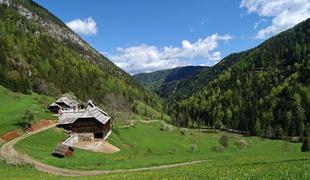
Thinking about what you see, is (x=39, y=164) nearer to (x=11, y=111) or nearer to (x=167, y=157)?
(x=167, y=157)

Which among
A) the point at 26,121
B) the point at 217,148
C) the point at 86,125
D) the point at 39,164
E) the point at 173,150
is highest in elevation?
the point at 26,121

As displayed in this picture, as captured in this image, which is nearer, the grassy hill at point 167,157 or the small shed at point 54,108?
the grassy hill at point 167,157

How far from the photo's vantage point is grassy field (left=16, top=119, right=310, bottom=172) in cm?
5659

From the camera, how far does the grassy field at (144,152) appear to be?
56594mm

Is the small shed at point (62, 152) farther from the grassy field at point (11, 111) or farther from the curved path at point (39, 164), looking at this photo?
the grassy field at point (11, 111)

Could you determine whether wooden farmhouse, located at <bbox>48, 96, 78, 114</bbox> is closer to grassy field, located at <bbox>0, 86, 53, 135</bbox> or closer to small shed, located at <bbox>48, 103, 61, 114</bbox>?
small shed, located at <bbox>48, 103, 61, 114</bbox>

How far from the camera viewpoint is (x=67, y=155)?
65.2 metres

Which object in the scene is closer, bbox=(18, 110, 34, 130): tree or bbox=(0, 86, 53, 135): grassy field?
bbox=(0, 86, 53, 135): grassy field

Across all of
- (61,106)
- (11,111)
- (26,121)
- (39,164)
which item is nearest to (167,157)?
(39,164)

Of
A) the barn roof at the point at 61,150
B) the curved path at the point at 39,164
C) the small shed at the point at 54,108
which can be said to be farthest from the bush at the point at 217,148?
the barn roof at the point at 61,150

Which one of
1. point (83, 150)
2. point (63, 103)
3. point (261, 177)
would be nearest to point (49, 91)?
point (63, 103)

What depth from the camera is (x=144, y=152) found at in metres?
A: 87.6

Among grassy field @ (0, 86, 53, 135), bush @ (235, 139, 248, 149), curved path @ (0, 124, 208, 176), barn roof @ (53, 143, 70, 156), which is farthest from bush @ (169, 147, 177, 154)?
barn roof @ (53, 143, 70, 156)

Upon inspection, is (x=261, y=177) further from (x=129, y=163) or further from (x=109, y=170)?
(x=129, y=163)
